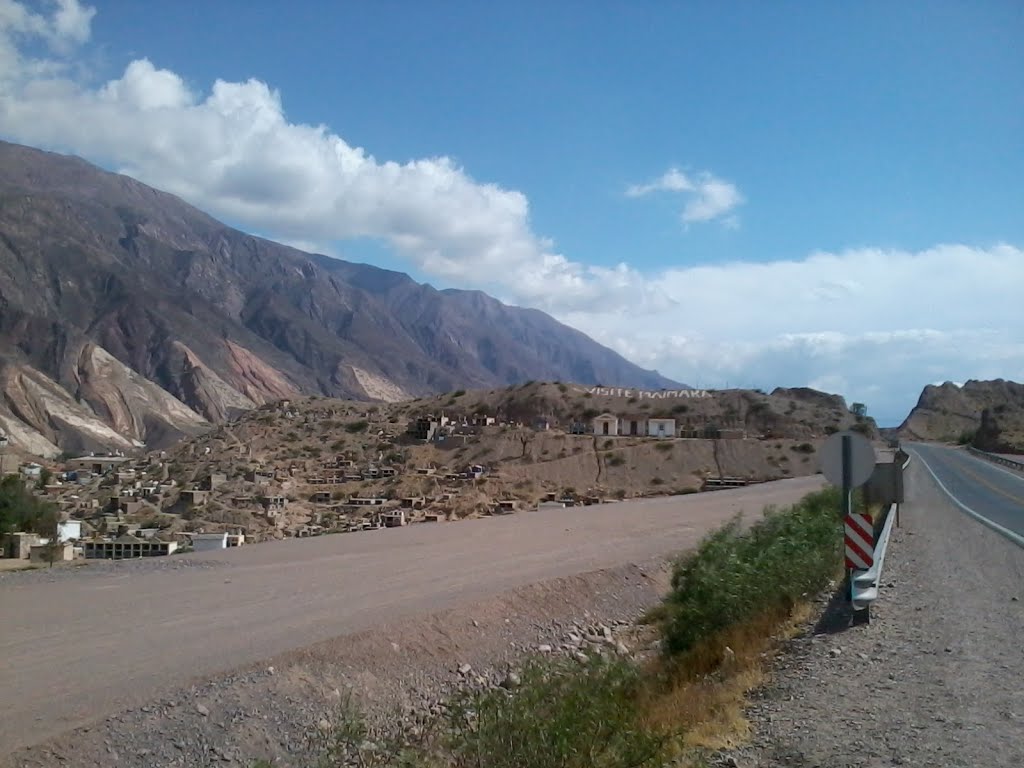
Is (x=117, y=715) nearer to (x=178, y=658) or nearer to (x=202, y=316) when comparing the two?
(x=178, y=658)

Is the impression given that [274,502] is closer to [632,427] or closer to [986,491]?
[986,491]

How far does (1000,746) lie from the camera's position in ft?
23.4

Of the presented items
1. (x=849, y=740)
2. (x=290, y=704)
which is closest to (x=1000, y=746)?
(x=849, y=740)

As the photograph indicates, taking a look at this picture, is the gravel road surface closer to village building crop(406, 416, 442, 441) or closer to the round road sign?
the round road sign

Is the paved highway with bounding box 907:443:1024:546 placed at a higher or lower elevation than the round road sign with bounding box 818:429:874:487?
lower

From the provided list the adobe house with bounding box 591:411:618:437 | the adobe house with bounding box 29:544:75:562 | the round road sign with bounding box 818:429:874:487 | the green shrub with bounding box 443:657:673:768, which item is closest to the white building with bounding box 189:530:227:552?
the adobe house with bounding box 29:544:75:562

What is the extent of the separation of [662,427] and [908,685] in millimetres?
78719

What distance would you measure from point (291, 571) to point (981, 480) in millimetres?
37347

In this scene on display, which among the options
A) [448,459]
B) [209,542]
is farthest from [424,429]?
[209,542]

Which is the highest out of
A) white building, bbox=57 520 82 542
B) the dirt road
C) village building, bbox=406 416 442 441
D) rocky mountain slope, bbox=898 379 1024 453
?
rocky mountain slope, bbox=898 379 1024 453

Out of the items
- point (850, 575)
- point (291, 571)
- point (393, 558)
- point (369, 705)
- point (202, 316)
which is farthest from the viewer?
point (202, 316)

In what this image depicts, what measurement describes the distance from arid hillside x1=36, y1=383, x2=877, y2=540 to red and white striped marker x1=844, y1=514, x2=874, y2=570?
3333cm

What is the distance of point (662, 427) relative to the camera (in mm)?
87062

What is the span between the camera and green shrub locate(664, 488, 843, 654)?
13.4 metres
